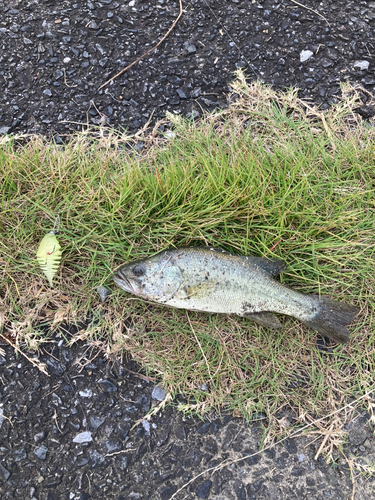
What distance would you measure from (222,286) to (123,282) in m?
0.77

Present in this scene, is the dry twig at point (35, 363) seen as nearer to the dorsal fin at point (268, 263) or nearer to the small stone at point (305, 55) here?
the dorsal fin at point (268, 263)

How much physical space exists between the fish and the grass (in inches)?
7.6

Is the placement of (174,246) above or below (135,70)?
below

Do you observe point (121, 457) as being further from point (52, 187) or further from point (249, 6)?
point (249, 6)

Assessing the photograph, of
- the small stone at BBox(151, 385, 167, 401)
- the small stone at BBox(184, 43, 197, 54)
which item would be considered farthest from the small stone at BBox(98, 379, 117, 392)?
the small stone at BBox(184, 43, 197, 54)

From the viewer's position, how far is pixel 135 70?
3.88 meters

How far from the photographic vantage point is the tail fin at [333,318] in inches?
122

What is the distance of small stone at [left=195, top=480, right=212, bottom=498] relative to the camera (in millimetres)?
2949

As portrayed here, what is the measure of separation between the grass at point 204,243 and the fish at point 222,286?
0.63ft

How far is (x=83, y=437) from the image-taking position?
307 centimetres

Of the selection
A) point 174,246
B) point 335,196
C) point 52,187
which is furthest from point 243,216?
point 52,187

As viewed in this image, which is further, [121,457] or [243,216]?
[243,216]

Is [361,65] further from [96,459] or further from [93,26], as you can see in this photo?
[96,459]

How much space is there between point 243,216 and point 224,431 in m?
1.74
